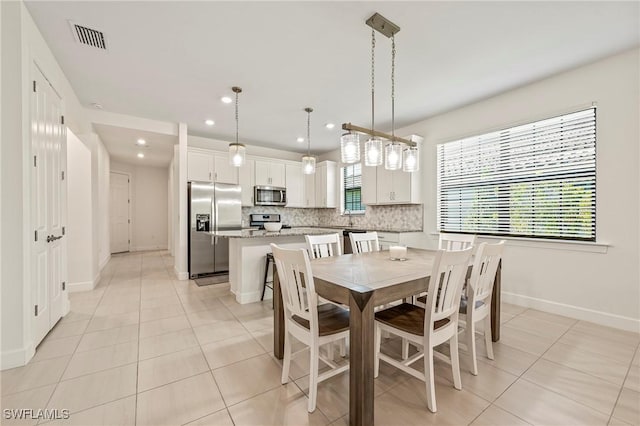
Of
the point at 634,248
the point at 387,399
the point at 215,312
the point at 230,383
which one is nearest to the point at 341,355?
the point at 387,399

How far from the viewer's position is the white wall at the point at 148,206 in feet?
26.2

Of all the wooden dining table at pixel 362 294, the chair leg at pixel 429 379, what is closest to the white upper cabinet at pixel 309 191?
the wooden dining table at pixel 362 294

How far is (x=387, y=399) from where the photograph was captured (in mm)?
1718

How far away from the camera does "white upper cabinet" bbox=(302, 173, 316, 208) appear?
655cm

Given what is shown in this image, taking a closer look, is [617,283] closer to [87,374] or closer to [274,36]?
[274,36]

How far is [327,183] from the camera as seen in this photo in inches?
246

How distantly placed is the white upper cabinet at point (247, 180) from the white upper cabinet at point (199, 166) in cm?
62

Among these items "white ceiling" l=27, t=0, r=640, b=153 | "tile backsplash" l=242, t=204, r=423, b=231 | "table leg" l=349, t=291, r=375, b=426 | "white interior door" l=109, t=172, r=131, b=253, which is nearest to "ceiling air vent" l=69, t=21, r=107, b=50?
"white ceiling" l=27, t=0, r=640, b=153

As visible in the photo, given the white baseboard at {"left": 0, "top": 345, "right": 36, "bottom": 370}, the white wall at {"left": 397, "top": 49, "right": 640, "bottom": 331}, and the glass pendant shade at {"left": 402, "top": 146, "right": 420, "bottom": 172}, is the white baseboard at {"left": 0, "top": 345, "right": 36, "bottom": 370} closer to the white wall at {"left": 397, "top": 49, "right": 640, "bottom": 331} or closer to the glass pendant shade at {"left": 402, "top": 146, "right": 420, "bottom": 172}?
the glass pendant shade at {"left": 402, "top": 146, "right": 420, "bottom": 172}

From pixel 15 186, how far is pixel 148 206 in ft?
22.4

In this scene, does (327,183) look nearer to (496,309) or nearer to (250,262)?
(250,262)

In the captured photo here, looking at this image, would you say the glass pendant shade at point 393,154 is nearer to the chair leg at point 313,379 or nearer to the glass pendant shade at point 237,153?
the chair leg at point 313,379

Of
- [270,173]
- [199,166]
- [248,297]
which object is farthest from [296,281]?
[270,173]

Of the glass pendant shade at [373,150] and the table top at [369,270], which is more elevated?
the glass pendant shade at [373,150]
